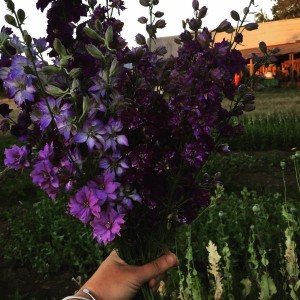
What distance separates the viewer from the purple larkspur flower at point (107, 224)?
1.16 meters

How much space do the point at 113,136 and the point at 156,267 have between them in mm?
413

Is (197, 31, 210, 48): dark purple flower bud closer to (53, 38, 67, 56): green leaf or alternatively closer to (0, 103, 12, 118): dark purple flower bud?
(53, 38, 67, 56): green leaf

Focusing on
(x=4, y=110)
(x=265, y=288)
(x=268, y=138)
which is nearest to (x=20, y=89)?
(x=4, y=110)

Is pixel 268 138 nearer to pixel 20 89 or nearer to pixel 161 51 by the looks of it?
pixel 161 51

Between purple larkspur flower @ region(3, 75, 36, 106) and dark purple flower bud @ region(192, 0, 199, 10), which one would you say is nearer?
purple larkspur flower @ region(3, 75, 36, 106)

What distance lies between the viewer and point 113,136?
3.80 ft

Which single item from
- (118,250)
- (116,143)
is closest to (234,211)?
(118,250)

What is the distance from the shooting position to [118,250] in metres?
1.39

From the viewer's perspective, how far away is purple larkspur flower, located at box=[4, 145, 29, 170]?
123 cm

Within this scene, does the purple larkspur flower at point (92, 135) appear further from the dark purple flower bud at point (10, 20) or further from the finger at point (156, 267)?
the finger at point (156, 267)

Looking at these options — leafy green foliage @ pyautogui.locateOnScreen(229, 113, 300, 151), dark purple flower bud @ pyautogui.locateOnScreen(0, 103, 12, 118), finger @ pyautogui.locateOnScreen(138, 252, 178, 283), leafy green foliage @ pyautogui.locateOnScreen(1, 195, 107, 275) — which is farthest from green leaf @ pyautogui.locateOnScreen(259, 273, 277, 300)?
leafy green foliage @ pyautogui.locateOnScreen(229, 113, 300, 151)

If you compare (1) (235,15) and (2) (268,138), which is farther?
(2) (268,138)

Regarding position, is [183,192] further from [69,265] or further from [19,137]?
[69,265]

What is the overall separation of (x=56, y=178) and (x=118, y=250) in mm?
324
